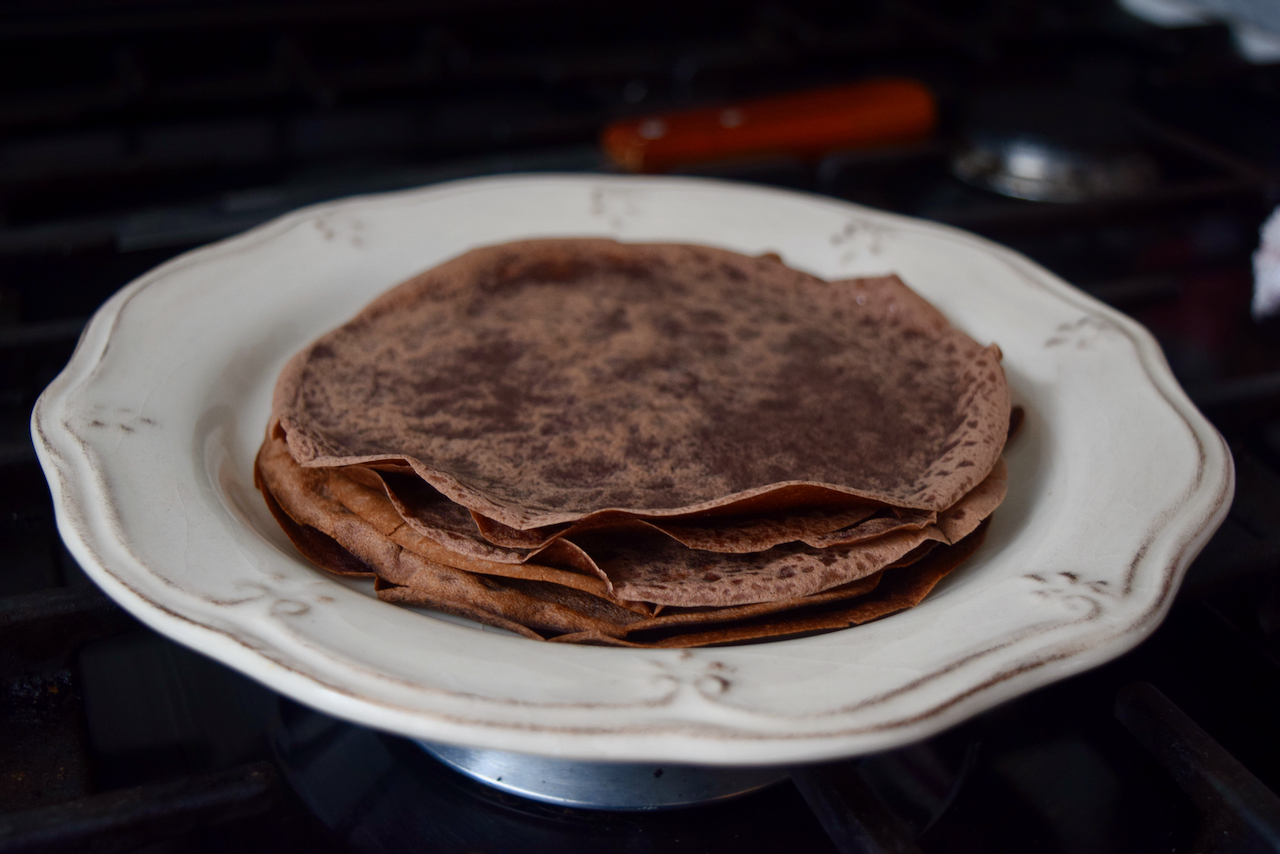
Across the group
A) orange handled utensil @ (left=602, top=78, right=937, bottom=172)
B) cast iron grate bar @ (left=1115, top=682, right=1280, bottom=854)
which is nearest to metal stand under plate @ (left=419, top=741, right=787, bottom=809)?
cast iron grate bar @ (left=1115, top=682, right=1280, bottom=854)

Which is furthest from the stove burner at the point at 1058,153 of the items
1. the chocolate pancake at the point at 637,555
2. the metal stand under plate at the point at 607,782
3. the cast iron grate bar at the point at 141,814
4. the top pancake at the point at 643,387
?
the cast iron grate bar at the point at 141,814

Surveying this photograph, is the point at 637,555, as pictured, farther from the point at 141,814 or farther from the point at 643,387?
the point at 141,814

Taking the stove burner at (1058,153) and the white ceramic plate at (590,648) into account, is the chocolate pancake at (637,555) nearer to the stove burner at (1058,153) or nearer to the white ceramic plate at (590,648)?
the white ceramic plate at (590,648)

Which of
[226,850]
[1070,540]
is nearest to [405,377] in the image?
[226,850]

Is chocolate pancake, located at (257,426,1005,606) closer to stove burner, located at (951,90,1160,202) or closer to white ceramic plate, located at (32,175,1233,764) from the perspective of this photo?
white ceramic plate, located at (32,175,1233,764)

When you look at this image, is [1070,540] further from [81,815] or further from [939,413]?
[81,815]

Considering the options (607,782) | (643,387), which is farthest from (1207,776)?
(643,387)
